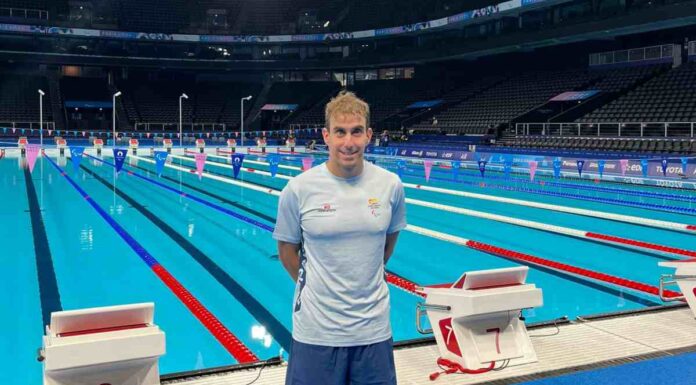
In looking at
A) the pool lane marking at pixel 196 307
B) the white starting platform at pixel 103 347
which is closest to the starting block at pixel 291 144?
the pool lane marking at pixel 196 307

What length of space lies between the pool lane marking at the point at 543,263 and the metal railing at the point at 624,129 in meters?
13.6

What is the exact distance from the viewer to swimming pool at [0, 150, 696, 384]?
5355mm

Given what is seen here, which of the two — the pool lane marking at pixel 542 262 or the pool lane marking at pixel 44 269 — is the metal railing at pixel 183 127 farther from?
the pool lane marking at pixel 542 262

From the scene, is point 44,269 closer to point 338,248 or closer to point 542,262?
point 542,262

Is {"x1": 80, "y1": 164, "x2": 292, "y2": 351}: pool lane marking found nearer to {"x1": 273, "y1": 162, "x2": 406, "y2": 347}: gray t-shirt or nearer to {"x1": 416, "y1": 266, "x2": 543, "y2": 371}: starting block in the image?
{"x1": 416, "y1": 266, "x2": 543, "y2": 371}: starting block

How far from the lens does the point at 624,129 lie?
22578 millimetres

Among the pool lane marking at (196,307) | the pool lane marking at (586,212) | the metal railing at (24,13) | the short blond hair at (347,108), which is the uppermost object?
the metal railing at (24,13)

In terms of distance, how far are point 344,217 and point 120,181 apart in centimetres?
1571

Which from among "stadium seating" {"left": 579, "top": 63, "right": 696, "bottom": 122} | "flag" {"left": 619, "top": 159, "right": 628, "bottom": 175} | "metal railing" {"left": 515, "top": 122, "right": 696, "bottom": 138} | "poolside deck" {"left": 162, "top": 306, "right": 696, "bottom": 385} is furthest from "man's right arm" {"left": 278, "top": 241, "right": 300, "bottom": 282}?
"stadium seating" {"left": 579, "top": 63, "right": 696, "bottom": 122}

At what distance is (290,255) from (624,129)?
2251 cm

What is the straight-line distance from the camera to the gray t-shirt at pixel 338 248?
2170 mm

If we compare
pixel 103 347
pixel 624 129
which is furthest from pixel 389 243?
pixel 624 129

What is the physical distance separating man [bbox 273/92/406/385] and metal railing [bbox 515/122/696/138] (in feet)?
65.4

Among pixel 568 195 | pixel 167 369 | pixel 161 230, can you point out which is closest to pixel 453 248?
pixel 161 230
